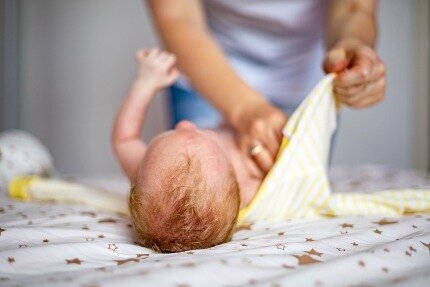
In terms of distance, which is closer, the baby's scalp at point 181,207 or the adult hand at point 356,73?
the baby's scalp at point 181,207

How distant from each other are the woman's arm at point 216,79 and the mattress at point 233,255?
228 mm

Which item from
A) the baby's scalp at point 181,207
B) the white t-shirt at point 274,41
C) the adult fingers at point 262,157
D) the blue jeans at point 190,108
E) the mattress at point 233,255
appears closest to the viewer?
the mattress at point 233,255

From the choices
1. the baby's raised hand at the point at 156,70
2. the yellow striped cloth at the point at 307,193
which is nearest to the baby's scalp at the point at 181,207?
the yellow striped cloth at the point at 307,193

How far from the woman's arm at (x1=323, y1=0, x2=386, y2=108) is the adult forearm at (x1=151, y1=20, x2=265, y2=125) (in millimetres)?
215

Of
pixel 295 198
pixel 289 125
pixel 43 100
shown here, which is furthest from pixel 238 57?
pixel 43 100

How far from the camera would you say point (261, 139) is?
1.06 m

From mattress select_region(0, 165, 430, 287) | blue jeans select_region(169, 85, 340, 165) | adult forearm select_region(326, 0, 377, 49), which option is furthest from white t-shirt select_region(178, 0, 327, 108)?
mattress select_region(0, 165, 430, 287)

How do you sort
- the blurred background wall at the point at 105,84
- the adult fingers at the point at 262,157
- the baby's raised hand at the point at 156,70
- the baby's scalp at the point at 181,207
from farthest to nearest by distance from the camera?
the blurred background wall at the point at 105,84 < the baby's raised hand at the point at 156,70 < the adult fingers at the point at 262,157 < the baby's scalp at the point at 181,207

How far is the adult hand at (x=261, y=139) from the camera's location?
103 centimetres

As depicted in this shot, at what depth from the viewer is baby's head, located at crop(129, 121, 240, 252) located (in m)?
0.73

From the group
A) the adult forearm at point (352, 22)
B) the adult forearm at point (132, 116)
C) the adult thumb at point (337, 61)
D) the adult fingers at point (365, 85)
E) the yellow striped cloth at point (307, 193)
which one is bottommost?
the yellow striped cloth at point (307, 193)

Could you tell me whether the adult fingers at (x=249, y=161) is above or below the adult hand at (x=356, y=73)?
below

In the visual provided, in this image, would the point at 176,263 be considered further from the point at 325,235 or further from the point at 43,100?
the point at 43,100

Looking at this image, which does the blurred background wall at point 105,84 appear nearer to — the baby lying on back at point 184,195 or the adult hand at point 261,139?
the adult hand at point 261,139
